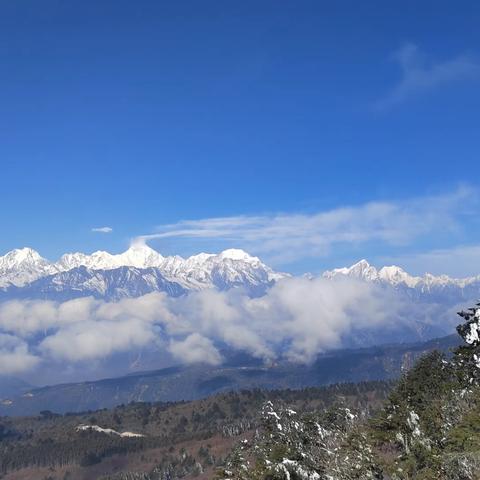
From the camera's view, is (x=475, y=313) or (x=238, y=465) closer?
(x=475, y=313)

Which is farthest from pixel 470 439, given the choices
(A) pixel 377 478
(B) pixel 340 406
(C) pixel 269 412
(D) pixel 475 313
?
(B) pixel 340 406

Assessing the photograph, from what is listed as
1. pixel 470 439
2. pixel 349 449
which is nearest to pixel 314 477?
pixel 349 449

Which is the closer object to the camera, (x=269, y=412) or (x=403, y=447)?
(x=403, y=447)

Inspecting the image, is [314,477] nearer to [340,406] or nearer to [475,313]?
[475,313]

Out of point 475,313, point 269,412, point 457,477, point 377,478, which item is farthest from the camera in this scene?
point 269,412

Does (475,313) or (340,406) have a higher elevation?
(475,313)

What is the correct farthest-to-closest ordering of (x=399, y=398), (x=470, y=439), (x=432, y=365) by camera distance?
(x=432, y=365)
(x=399, y=398)
(x=470, y=439)

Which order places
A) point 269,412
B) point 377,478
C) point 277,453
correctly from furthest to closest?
1. point 269,412
2. point 277,453
3. point 377,478

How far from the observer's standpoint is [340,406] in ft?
530

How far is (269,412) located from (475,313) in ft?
214

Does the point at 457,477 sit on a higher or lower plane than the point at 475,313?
lower

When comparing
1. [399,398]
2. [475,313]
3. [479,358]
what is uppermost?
[475,313]

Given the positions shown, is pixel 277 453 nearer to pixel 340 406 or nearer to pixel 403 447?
pixel 403 447

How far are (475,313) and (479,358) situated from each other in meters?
8.45
